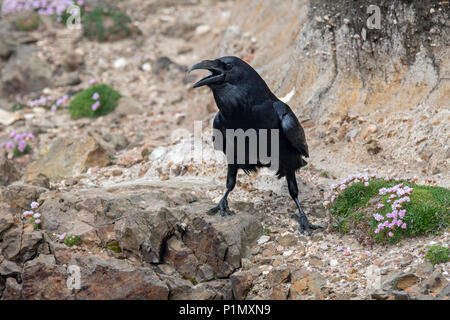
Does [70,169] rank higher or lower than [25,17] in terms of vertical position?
lower

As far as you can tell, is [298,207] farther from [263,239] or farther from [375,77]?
[375,77]

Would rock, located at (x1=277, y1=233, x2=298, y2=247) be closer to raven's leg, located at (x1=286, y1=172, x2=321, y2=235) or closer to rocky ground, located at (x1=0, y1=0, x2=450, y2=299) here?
rocky ground, located at (x1=0, y1=0, x2=450, y2=299)

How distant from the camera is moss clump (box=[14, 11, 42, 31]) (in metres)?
14.0

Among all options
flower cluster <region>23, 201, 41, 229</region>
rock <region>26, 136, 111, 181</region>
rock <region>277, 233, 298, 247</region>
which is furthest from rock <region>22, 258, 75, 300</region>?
rock <region>26, 136, 111, 181</region>

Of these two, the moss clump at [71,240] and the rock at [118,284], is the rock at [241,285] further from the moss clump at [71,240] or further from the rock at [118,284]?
the moss clump at [71,240]

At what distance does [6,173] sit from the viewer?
8.88m

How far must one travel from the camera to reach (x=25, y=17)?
14109mm

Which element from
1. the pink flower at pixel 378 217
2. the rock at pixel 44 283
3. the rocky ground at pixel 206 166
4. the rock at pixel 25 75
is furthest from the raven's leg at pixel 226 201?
the rock at pixel 25 75

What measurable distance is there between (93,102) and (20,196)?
4.42 metres

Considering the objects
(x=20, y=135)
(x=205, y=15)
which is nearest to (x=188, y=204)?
(x=20, y=135)

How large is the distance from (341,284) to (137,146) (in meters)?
4.89

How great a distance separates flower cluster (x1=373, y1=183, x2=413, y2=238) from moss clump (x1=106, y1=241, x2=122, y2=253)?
2.57m

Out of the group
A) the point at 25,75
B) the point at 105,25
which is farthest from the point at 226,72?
the point at 105,25

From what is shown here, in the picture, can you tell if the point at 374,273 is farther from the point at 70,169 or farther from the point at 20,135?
the point at 20,135
